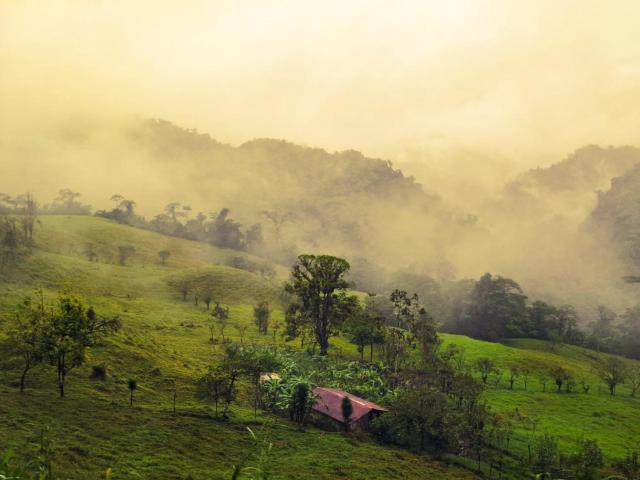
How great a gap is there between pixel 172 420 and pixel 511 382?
63.2 meters

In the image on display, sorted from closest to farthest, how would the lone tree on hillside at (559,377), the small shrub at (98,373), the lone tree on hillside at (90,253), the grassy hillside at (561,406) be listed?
the small shrub at (98,373), the grassy hillside at (561,406), the lone tree on hillside at (559,377), the lone tree on hillside at (90,253)

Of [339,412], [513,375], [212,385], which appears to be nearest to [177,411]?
[212,385]

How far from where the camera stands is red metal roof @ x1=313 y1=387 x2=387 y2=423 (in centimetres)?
5562

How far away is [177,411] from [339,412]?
18273 millimetres

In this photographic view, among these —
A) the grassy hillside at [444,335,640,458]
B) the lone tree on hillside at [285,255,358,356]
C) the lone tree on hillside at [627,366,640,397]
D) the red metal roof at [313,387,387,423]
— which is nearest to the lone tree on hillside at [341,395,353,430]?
the red metal roof at [313,387,387,423]

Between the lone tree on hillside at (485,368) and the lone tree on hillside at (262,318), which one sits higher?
the lone tree on hillside at (262,318)

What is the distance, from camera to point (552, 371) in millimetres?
95500

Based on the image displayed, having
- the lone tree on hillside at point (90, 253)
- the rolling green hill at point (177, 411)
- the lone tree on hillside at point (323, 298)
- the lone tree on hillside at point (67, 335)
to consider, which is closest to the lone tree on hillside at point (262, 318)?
the rolling green hill at point (177, 411)

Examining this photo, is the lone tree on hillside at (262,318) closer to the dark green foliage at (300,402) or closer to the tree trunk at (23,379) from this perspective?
the dark green foliage at (300,402)

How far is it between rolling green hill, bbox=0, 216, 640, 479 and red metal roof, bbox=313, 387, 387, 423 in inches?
118

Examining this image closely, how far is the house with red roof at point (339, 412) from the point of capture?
2164 inches

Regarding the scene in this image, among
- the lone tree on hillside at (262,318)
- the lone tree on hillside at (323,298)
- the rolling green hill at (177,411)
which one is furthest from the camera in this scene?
the lone tree on hillside at (262,318)

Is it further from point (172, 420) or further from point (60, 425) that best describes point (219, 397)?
point (60, 425)

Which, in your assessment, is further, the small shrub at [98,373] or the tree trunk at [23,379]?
the small shrub at [98,373]
